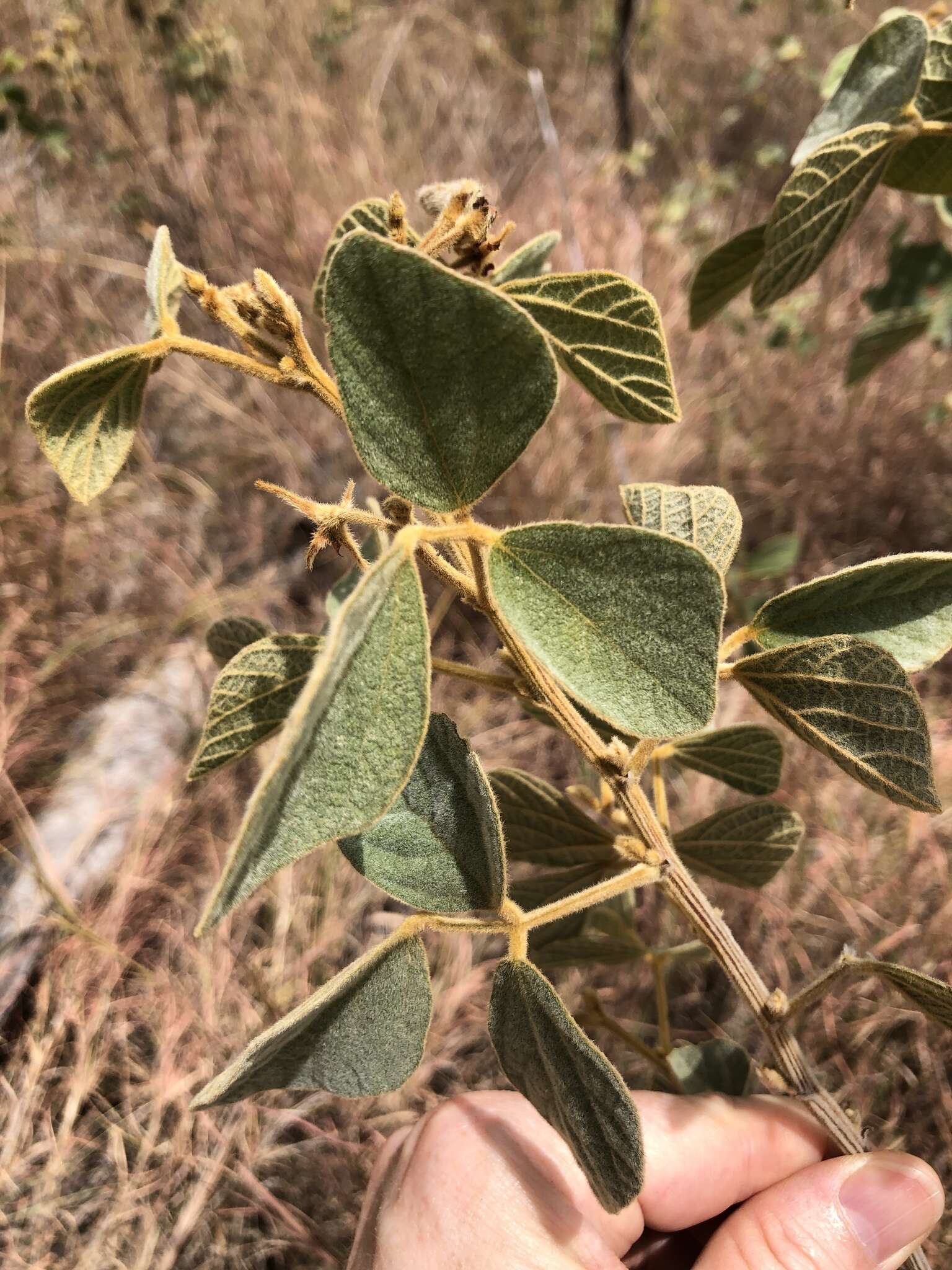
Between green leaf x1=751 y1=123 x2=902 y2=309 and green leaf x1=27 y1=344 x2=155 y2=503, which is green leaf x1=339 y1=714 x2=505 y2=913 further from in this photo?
green leaf x1=751 y1=123 x2=902 y2=309

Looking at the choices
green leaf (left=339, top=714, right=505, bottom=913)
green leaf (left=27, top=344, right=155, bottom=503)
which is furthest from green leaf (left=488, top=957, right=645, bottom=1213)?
green leaf (left=27, top=344, right=155, bottom=503)

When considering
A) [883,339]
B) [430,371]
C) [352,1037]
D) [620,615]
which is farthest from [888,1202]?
[883,339]

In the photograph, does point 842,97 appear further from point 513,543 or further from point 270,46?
point 270,46

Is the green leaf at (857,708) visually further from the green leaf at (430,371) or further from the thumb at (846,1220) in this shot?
the thumb at (846,1220)

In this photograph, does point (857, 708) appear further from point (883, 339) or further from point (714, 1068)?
point (883, 339)

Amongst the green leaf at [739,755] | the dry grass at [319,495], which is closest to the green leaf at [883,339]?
the dry grass at [319,495]

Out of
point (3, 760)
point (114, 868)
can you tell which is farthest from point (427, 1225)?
point (3, 760)
